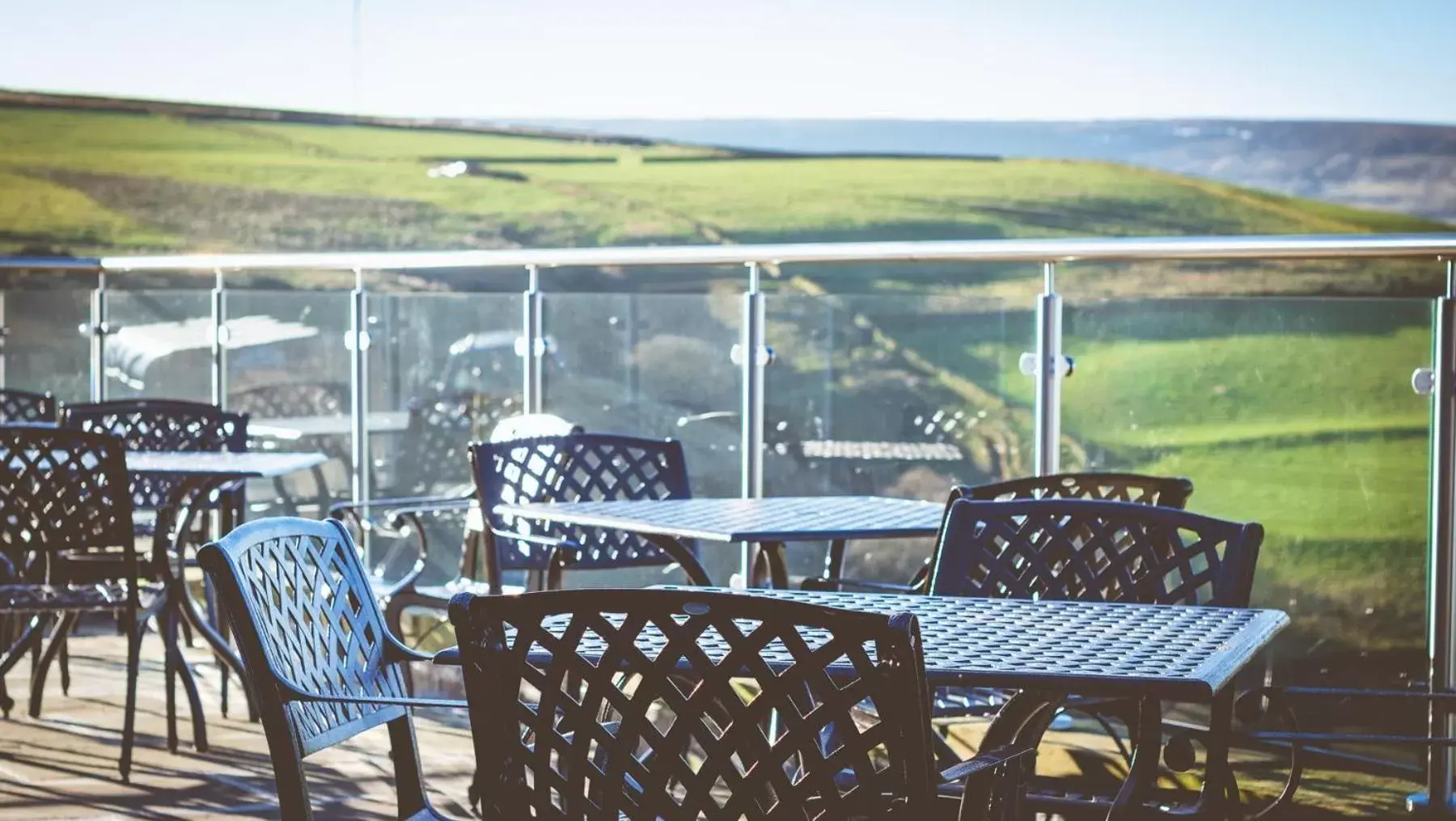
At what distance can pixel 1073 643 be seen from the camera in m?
1.97

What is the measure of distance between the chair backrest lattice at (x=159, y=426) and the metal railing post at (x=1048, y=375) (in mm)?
2267

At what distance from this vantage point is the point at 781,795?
1572 mm

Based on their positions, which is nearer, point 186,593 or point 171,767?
point 171,767

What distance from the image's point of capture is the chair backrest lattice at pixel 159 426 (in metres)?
5.11

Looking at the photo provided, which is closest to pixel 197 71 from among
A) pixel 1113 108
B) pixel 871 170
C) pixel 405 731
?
pixel 871 170

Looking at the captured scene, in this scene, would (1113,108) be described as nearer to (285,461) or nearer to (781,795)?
(285,461)

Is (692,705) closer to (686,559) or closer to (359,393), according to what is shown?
(686,559)

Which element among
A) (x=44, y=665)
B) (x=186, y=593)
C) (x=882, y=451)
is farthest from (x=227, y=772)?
(x=882, y=451)

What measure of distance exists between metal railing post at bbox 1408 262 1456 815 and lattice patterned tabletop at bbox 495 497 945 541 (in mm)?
1061

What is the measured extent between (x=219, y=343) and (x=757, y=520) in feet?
12.0

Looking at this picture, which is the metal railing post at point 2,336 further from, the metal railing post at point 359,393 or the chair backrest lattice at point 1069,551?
the chair backrest lattice at point 1069,551

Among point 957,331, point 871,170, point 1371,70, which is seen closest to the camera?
point 957,331

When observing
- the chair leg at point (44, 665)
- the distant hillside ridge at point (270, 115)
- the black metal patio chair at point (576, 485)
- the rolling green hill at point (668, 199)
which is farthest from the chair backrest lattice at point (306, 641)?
the rolling green hill at point (668, 199)

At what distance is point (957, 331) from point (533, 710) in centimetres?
296
